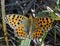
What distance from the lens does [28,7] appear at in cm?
211

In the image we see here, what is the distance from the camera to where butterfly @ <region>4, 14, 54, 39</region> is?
1.59 metres

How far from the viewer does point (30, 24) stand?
5.72ft

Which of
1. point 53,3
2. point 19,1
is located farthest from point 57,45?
point 19,1

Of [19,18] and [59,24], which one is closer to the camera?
[19,18]

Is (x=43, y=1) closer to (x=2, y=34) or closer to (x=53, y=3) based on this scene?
(x=53, y=3)

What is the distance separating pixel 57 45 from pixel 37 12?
1.30ft

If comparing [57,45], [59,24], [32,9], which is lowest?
[57,45]

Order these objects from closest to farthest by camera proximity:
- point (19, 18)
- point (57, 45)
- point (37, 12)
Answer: point (19, 18), point (57, 45), point (37, 12)

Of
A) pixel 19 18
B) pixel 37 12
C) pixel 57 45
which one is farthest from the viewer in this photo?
pixel 37 12

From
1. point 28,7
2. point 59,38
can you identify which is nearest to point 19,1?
point 28,7

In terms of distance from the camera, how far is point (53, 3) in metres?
2.17

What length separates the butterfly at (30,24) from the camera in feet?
5.23

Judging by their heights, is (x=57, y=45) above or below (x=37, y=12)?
below

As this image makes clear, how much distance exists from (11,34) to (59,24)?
473mm
